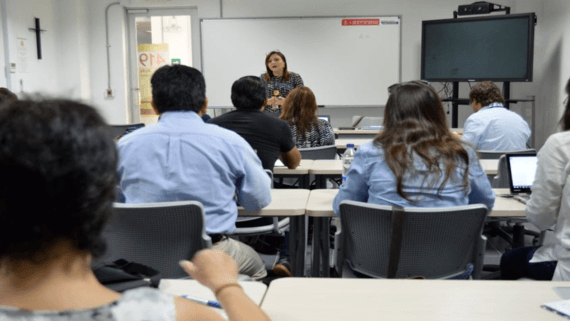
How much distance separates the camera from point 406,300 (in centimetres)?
146

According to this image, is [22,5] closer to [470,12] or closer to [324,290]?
[470,12]

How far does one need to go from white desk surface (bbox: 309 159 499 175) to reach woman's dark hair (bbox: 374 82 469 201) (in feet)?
5.08

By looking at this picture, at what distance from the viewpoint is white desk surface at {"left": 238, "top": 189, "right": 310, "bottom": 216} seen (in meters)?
2.71

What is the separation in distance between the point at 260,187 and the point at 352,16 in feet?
19.8

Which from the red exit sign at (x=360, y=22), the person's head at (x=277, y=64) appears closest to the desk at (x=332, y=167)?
the person's head at (x=277, y=64)

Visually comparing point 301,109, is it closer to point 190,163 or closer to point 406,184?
point 190,163

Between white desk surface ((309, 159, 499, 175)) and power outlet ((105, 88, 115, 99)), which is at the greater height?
power outlet ((105, 88, 115, 99))

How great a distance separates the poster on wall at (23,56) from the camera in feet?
23.1

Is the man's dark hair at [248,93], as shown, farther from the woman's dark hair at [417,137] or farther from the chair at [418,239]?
the chair at [418,239]

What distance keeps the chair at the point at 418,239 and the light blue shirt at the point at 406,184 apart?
162 mm

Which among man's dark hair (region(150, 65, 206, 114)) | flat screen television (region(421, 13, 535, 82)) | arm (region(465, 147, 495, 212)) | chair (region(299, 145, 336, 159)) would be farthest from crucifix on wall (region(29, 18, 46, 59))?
arm (region(465, 147, 495, 212))

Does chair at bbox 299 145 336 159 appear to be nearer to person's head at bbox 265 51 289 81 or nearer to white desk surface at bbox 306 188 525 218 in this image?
white desk surface at bbox 306 188 525 218

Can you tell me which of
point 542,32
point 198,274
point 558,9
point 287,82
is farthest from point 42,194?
point 542,32

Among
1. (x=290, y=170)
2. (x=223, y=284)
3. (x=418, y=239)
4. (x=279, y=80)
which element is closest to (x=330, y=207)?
(x=418, y=239)
